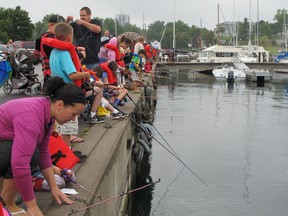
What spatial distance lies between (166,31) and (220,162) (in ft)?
408

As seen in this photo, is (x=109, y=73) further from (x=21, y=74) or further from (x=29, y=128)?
(x=29, y=128)

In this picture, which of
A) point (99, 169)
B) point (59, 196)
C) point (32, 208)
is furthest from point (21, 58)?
point (32, 208)

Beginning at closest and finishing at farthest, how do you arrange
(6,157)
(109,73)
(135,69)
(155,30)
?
(6,157) < (109,73) < (135,69) < (155,30)

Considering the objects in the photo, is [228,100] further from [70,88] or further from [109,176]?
[70,88]

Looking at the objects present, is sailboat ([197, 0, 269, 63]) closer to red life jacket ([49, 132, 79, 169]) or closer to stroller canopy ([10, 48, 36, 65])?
stroller canopy ([10, 48, 36, 65])

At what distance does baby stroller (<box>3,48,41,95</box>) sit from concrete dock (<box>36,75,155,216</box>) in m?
4.90

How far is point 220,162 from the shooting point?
41.6 feet

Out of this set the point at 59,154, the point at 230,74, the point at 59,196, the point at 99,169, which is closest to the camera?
the point at 59,196

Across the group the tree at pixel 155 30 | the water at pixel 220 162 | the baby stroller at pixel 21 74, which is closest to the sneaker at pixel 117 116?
the water at pixel 220 162

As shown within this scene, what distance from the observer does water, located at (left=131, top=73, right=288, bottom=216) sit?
939 cm

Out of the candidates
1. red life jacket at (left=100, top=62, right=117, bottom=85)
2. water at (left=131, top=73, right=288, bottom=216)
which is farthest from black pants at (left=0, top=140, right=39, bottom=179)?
red life jacket at (left=100, top=62, right=117, bottom=85)

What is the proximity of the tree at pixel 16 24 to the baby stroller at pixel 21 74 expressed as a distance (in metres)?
44.5

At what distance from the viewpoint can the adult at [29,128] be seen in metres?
3.38

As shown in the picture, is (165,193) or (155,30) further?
(155,30)
